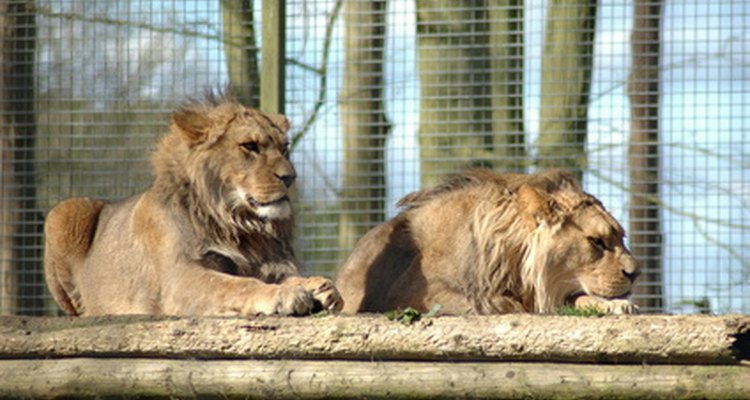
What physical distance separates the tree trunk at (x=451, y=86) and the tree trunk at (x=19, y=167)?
8.81 ft

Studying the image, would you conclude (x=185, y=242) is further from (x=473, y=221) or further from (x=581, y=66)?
(x=581, y=66)

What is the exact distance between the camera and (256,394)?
469 centimetres

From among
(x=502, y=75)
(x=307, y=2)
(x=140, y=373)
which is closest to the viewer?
(x=140, y=373)

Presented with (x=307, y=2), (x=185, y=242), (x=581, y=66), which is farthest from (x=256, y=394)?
(x=581, y=66)

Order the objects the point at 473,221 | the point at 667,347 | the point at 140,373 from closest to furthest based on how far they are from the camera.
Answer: the point at 667,347 < the point at 140,373 < the point at 473,221

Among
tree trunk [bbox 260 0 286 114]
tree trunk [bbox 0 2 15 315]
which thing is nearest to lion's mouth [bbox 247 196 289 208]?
tree trunk [bbox 260 0 286 114]

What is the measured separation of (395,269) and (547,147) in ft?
11.3

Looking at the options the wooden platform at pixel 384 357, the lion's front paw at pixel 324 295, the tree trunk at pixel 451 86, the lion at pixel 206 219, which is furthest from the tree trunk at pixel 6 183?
the lion's front paw at pixel 324 295

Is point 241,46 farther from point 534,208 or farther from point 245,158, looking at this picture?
point 534,208

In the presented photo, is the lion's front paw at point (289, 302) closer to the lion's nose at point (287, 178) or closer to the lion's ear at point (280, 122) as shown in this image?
the lion's nose at point (287, 178)

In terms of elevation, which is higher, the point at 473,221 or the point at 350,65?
the point at 350,65

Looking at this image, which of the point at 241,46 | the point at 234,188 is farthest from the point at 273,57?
the point at 234,188

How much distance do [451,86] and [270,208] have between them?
12.9ft

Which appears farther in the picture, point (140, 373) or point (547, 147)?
point (547, 147)
